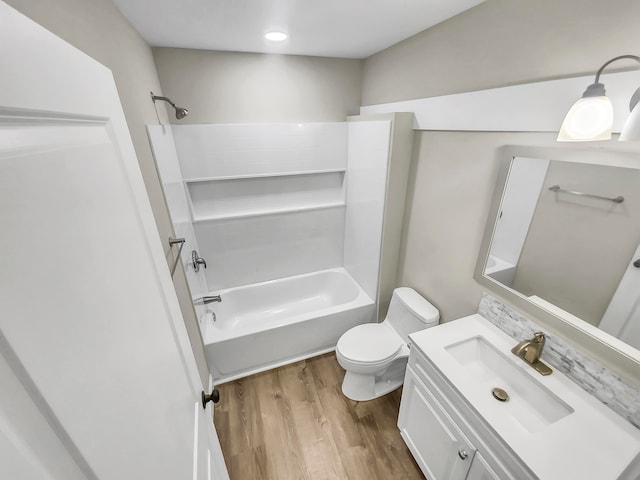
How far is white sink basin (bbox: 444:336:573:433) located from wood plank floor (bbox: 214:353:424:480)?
752 millimetres

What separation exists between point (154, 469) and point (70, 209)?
49 centimetres

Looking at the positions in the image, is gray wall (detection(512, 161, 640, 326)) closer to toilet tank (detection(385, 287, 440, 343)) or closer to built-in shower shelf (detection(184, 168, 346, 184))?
toilet tank (detection(385, 287, 440, 343))

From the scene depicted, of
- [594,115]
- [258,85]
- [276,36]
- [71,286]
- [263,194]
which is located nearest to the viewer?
[71,286]

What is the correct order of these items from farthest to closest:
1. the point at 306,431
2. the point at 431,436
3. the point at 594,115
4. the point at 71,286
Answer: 1. the point at 306,431
2. the point at 431,436
3. the point at 594,115
4. the point at 71,286

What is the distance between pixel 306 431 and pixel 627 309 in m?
1.75

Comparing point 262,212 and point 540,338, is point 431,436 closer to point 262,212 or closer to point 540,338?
point 540,338

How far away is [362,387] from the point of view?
1.88m

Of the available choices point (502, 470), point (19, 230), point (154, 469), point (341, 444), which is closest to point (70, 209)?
point (19, 230)

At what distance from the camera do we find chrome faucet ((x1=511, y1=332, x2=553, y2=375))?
1166 mm

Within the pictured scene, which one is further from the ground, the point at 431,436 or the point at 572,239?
the point at 572,239

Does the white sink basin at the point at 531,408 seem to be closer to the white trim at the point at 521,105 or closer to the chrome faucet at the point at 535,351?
the chrome faucet at the point at 535,351

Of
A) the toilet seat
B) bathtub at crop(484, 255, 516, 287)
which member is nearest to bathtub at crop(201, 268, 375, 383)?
the toilet seat

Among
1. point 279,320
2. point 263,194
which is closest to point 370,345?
point 279,320

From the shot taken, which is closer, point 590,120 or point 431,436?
point 590,120
